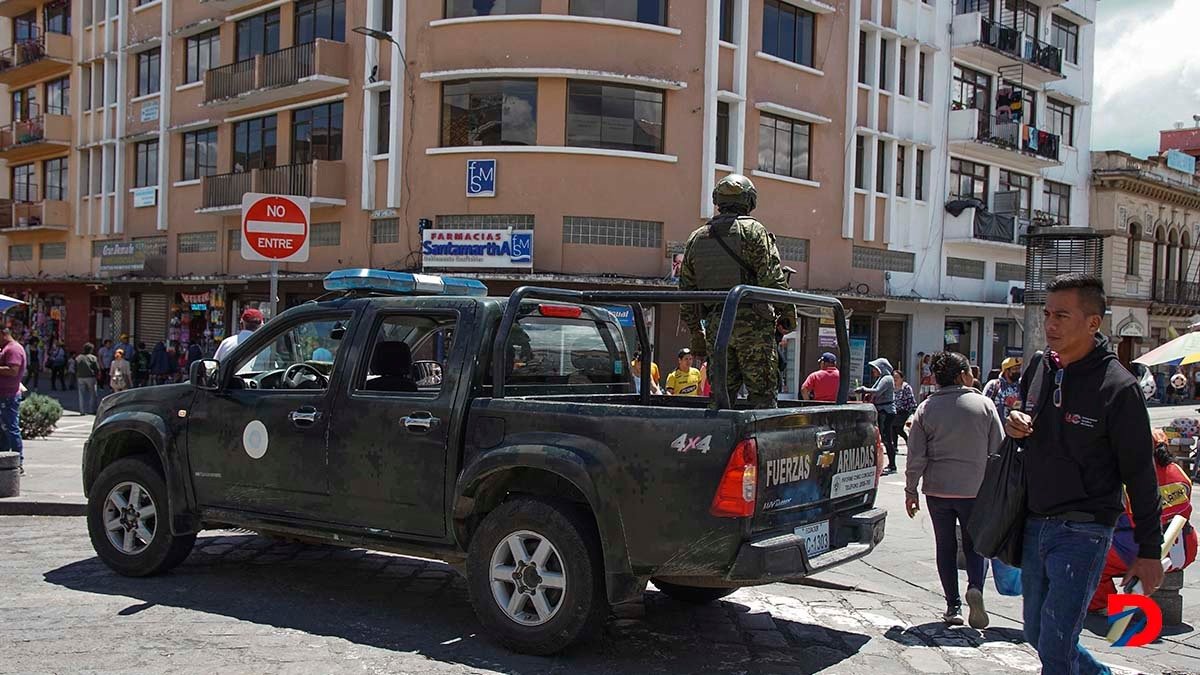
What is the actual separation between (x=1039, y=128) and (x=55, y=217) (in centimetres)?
3313

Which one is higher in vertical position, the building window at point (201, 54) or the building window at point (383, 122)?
the building window at point (201, 54)

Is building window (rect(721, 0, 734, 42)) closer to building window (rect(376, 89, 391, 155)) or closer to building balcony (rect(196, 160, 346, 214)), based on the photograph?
building window (rect(376, 89, 391, 155))

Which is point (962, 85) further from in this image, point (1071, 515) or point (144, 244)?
point (1071, 515)

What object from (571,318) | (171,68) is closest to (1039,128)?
(171,68)

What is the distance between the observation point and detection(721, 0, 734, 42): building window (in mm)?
24219

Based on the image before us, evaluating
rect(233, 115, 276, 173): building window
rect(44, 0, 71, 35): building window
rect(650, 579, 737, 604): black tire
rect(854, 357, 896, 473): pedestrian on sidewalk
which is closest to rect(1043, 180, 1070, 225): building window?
rect(854, 357, 896, 473): pedestrian on sidewalk

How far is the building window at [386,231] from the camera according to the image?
24.4 metres

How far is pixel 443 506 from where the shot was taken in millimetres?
5680

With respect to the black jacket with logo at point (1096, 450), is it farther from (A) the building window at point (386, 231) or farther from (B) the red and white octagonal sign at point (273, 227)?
(A) the building window at point (386, 231)

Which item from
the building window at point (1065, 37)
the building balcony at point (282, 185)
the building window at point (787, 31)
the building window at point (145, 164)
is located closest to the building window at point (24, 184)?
the building window at point (145, 164)

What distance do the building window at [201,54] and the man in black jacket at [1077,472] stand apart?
29259 mm

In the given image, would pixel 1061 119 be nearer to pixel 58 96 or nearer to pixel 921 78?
pixel 921 78

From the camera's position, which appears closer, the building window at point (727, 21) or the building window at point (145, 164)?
the building window at point (727, 21)

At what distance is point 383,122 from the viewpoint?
2478 centimetres
